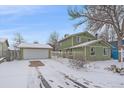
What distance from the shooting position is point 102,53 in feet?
47.4

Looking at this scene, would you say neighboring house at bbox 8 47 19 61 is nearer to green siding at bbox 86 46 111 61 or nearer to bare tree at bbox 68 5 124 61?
green siding at bbox 86 46 111 61

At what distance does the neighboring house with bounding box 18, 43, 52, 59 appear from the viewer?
1499 centimetres

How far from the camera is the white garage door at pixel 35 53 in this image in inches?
590

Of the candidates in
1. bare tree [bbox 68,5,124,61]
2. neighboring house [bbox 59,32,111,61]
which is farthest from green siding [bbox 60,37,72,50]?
bare tree [bbox 68,5,124,61]

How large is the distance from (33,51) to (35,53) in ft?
0.86

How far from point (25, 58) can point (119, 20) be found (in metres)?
8.22

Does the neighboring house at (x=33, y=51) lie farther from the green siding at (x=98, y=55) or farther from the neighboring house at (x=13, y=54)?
the green siding at (x=98, y=55)

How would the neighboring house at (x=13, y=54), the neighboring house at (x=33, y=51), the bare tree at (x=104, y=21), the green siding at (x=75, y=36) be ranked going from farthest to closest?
1. the green siding at (x=75, y=36)
2. the neighboring house at (x=33, y=51)
3. the neighboring house at (x=13, y=54)
4. the bare tree at (x=104, y=21)

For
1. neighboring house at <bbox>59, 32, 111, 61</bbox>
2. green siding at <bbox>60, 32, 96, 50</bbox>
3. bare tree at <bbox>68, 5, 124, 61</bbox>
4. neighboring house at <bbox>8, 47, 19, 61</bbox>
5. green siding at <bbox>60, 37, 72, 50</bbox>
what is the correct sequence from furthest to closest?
green siding at <bbox>60, 37, 72, 50</bbox> < green siding at <bbox>60, 32, 96, 50</bbox> < neighboring house at <bbox>8, 47, 19, 61</bbox> < neighboring house at <bbox>59, 32, 111, 61</bbox> < bare tree at <bbox>68, 5, 124, 61</bbox>

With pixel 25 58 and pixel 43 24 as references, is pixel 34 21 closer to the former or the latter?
pixel 43 24

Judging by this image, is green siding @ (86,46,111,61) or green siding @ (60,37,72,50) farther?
green siding @ (60,37,72,50)

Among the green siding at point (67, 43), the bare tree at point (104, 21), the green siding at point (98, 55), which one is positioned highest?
the bare tree at point (104, 21)

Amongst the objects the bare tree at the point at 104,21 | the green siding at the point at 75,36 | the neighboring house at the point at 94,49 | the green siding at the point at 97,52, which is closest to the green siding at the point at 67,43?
the green siding at the point at 75,36

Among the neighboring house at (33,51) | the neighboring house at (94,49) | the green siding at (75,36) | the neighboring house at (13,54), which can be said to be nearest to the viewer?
the neighboring house at (94,49)
